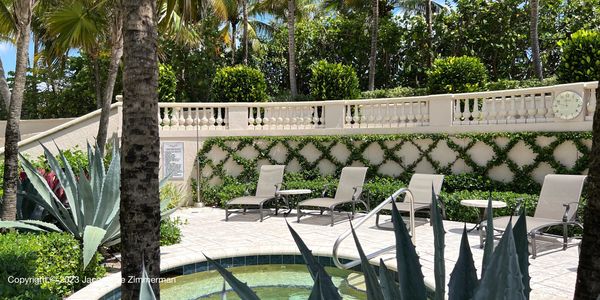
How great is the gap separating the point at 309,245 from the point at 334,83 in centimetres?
976

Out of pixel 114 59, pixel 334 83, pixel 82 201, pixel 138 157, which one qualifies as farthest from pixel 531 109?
pixel 138 157

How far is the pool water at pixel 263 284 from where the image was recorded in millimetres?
5633

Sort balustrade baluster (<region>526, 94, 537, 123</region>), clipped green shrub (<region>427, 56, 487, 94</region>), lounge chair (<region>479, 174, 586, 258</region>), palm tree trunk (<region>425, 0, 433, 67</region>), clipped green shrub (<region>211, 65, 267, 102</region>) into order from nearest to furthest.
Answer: lounge chair (<region>479, 174, 586, 258</region>)
balustrade baluster (<region>526, 94, 537, 123</region>)
clipped green shrub (<region>427, 56, 487, 94</region>)
clipped green shrub (<region>211, 65, 267, 102</region>)
palm tree trunk (<region>425, 0, 433, 67</region>)

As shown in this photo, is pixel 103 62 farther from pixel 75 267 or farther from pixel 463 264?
pixel 463 264

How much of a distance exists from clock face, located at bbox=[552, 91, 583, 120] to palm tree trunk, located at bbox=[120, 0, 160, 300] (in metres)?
8.92

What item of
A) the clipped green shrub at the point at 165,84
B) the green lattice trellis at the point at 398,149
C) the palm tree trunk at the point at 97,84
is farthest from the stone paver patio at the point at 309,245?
the palm tree trunk at the point at 97,84

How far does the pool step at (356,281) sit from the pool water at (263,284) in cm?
5

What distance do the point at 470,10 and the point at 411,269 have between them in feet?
77.4

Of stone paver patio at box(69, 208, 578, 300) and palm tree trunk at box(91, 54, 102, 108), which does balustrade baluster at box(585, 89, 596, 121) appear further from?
palm tree trunk at box(91, 54, 102, 108)

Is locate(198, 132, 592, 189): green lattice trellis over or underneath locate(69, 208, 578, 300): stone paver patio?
over

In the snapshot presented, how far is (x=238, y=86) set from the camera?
15844 millimetres

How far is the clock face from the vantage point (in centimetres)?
934

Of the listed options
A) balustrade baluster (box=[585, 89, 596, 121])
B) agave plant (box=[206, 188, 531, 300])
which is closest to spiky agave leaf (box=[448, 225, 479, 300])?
agave plant (box=[206, 188, 531, 300])

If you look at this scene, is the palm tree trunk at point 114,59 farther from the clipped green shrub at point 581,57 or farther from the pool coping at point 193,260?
the clipped green shrub at point 581,57
